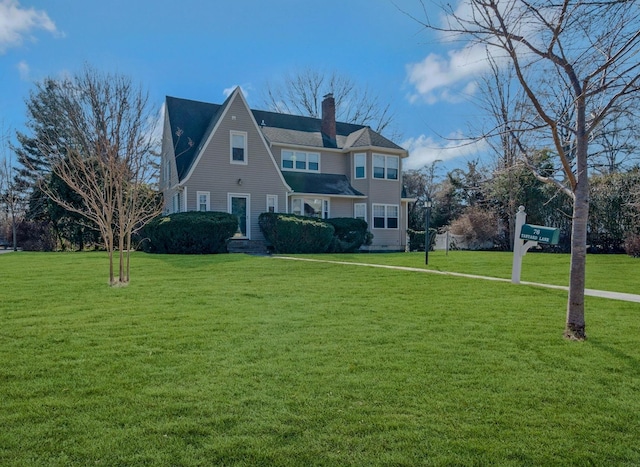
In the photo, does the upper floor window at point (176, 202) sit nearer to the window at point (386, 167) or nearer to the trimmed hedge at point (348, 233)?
the trimmed hedge at point (348, 233)

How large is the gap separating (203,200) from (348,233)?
7.24 metres

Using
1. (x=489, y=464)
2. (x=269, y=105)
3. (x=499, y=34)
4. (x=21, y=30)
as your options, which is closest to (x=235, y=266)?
(x=499, y=34)

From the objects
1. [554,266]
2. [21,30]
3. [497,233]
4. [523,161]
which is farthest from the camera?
[497,233]

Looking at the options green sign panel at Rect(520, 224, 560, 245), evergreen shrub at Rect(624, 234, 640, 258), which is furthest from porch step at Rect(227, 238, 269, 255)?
evergreen shrub at Rect(624, 234, 640, 258)

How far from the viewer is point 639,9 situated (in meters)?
4.23

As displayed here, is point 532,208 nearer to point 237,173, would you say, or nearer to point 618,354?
point 237,173

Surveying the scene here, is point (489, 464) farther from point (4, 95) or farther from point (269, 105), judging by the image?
point (269, 105)

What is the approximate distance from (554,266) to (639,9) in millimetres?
11391

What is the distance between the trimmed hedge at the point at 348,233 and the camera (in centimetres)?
2056

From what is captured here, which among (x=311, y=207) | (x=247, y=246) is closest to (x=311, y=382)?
(x=247, y=246)

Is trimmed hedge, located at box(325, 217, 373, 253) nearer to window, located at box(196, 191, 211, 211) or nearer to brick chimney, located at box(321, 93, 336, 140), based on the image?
window, located at box(196, 191, 211, 211)

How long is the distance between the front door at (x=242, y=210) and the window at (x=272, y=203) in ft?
3.52

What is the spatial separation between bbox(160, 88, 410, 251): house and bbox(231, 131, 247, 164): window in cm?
5

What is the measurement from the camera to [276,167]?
21.6 metres
